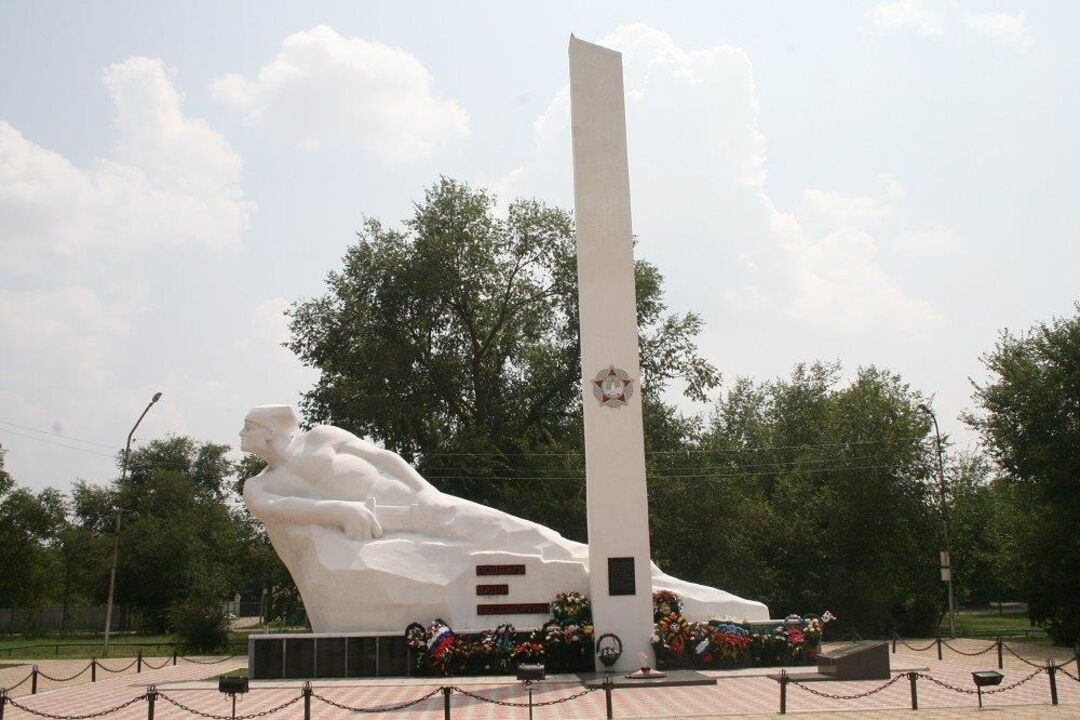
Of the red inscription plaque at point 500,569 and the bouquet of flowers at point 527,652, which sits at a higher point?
the red inscription plaque at point 500,569

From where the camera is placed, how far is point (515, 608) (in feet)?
50.1

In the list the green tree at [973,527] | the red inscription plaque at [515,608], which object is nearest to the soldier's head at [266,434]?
the red inscription plaque at [515,608]

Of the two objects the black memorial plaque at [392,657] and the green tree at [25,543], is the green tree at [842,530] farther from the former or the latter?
the green tree at [25,543]

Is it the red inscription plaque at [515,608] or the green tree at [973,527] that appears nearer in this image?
the red inscription plaque at [515,608]

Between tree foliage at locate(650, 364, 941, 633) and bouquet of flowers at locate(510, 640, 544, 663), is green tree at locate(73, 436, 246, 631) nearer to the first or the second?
tree foliage at locate(650, 364, 941, 633)

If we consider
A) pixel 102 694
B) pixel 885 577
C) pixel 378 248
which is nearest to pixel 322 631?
pixel 102 694

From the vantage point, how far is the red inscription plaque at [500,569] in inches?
603

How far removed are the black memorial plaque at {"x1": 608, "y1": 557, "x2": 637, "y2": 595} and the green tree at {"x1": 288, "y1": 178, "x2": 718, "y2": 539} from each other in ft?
40.4


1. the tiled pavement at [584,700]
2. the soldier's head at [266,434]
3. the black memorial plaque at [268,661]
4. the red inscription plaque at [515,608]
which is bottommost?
the tiled pavement at [584,700]

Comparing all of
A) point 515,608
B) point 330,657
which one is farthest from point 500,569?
point 330,657

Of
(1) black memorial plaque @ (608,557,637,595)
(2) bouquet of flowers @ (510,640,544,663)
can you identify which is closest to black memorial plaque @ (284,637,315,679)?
(2) bouquet of flowers @ (510,640,544,663)

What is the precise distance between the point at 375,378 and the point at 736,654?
15113 mm

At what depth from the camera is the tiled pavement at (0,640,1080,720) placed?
10.7 metres

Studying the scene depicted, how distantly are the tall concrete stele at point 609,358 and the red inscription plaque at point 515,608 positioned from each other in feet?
2.79
